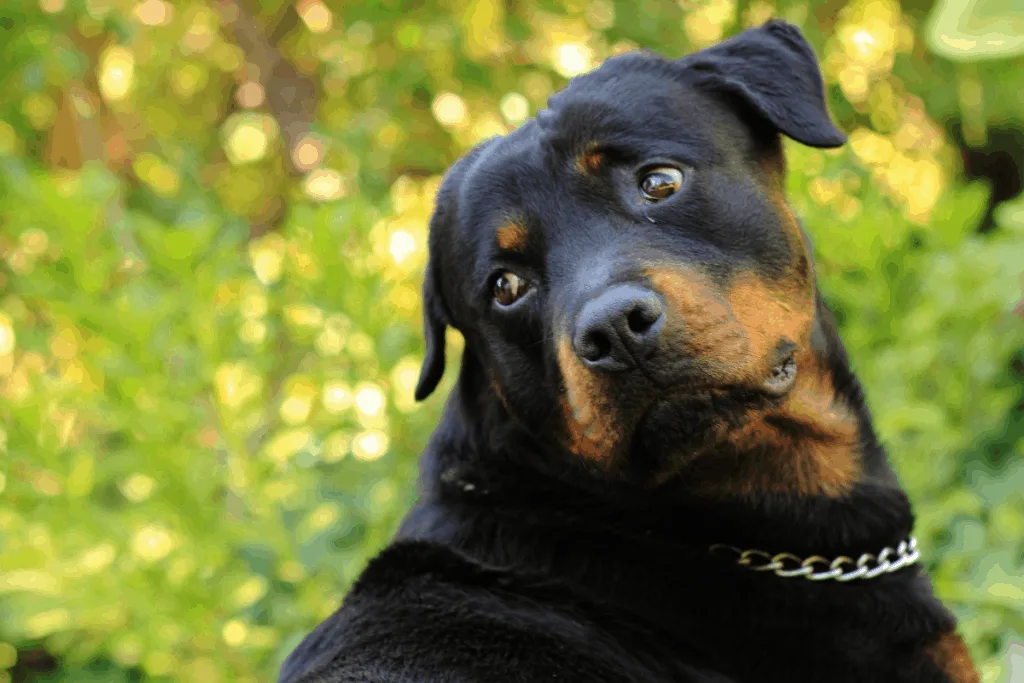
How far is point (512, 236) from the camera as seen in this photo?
7.77 feet

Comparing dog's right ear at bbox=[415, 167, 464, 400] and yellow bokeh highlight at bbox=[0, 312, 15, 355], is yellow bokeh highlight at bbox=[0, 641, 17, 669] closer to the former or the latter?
yellow bokeh highlight at bbox=[0, 312, 15, 355]

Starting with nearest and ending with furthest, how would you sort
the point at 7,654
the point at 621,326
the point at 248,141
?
the point at 621,326
the point at 7,654
the point at 248,141

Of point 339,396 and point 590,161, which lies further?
point 339,396

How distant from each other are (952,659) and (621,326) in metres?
1.12

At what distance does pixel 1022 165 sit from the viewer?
18.3 feet

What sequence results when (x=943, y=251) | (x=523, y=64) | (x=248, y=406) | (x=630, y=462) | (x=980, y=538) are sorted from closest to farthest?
(x=630, y=462) < (x=980, y=538) < (x=248, y=406) < (x=943, y=251) < (x=523, y=64)

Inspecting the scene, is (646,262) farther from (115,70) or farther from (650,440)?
(115,70)

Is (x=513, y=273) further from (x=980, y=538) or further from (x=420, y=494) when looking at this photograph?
(x=980, y=538)

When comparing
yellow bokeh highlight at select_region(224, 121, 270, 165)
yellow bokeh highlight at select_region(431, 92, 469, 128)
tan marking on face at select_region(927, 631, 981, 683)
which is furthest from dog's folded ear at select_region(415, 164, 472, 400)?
yellow bokeh highlight at select_region(224, 121, 270, 165)

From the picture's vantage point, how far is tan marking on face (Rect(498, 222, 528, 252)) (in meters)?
2.35

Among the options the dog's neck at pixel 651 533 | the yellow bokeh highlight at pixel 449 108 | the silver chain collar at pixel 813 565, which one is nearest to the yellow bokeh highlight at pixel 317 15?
the yellow bokeh highlight at pixel 449 108

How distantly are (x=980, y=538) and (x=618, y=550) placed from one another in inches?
58.4

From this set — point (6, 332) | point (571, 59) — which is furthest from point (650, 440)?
point (571, 59)

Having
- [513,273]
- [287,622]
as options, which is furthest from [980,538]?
[287,622]
